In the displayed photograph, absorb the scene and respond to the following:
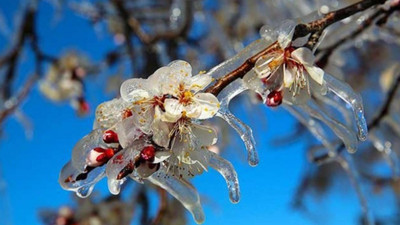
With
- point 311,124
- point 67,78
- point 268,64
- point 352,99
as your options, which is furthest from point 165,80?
point 67,78

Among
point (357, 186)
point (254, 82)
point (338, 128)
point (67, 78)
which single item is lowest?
point (357, 186)

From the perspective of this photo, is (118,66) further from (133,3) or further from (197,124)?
(197,124)

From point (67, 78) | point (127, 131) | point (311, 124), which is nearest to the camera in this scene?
point (127, 131)

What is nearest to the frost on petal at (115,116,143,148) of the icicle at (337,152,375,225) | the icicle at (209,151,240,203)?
the icicle at (209,151,240,203)

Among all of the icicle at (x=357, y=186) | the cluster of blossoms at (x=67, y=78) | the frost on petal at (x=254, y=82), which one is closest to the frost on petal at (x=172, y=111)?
the frost on petal at (x=254, y=82)

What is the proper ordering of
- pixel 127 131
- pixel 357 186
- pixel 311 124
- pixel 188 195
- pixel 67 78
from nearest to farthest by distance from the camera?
pixel 127 131 < pixel 188 195 < pixel 311 124 < pixel 357 186 < pixel 67 78

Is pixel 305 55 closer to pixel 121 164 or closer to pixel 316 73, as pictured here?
pixel 316 73

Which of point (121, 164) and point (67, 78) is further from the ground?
point (67, 78)

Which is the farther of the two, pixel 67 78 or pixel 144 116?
pixel 67 78
